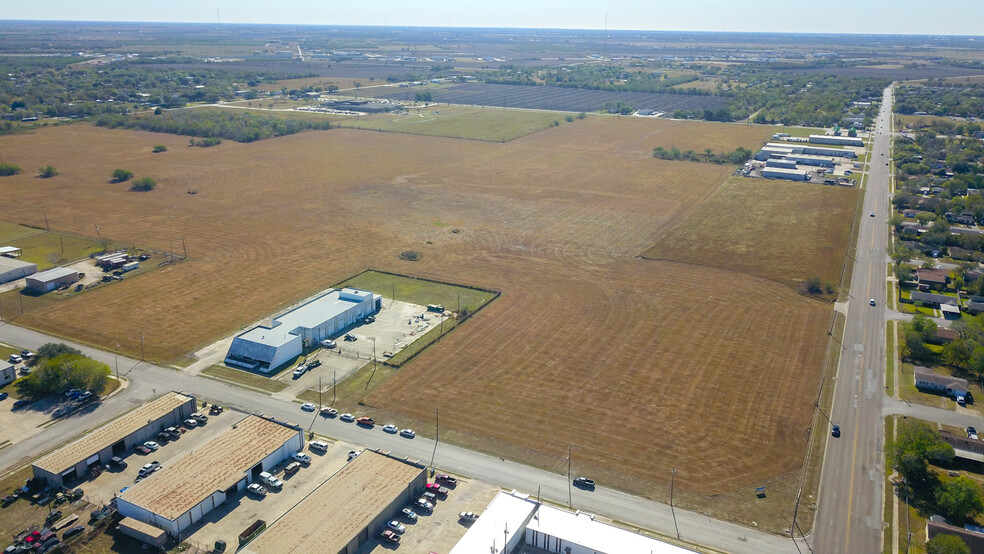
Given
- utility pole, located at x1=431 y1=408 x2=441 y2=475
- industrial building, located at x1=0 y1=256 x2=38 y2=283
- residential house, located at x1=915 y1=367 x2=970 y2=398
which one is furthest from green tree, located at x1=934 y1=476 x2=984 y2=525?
industrial building, located at x1=0 y1=256 x2=38 y2=283

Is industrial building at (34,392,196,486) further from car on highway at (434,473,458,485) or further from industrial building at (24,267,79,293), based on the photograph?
industrial building at (24,267,79,293)

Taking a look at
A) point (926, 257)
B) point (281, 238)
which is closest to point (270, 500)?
point (281, 238)

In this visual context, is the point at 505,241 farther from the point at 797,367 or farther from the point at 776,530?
the point at 776,530

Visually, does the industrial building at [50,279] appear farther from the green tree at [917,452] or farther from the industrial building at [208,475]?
the green tree at [917,452]

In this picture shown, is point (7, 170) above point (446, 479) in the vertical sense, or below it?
above

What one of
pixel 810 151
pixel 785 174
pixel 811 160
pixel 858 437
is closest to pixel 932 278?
pixel 858 437

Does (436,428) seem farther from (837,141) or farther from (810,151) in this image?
(837,141)
